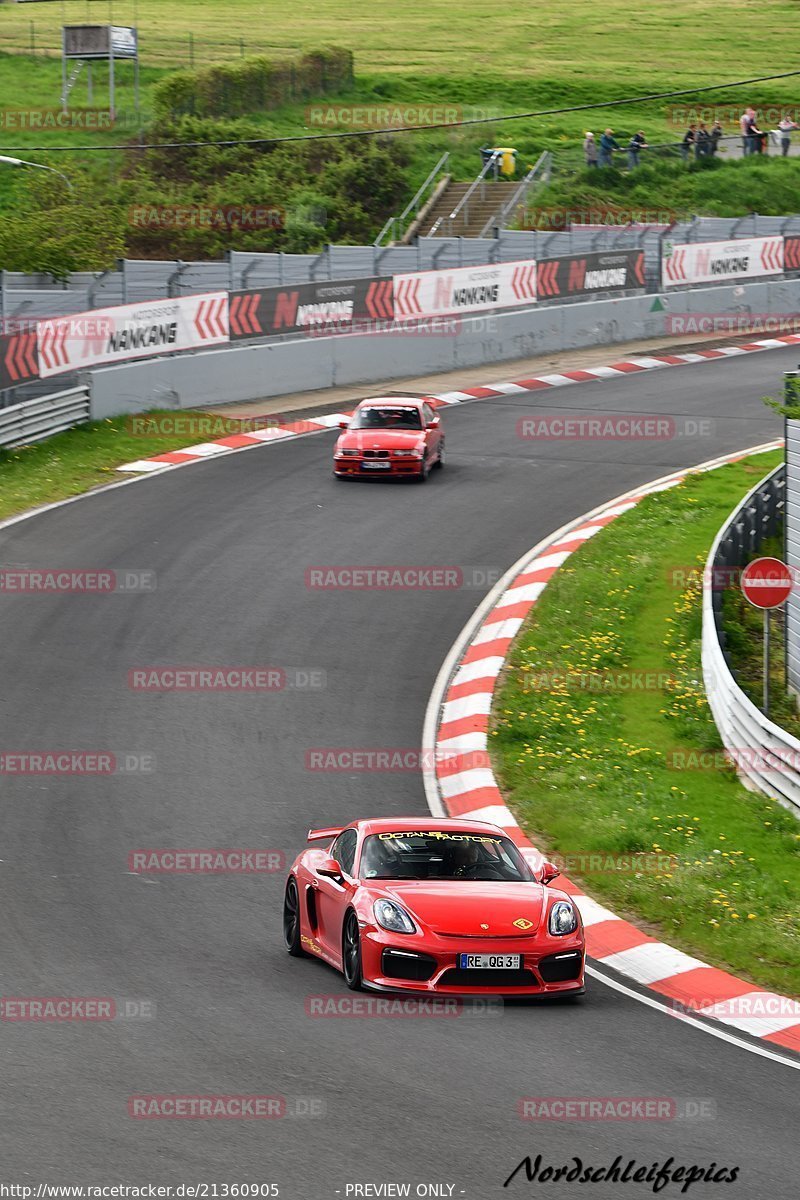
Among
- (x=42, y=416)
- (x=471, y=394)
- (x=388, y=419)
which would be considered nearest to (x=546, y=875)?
(x=388, y=419)

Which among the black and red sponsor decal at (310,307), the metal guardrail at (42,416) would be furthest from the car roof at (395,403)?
the black and red sponsor decal at (310,307)

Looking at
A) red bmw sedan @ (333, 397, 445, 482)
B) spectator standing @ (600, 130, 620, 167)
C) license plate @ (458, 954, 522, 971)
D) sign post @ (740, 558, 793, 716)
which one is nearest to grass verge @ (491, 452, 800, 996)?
sign post @ (740, 558, 793, 716)

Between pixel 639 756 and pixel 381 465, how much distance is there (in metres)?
11.4

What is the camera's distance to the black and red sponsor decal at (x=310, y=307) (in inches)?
1309

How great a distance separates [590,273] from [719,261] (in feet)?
16.5

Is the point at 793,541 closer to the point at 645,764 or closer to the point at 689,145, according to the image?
the point at 645,764

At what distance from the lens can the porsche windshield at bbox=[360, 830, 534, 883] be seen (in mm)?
11531

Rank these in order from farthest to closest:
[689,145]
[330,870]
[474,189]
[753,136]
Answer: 1. [689,145]
2. [753,136]
3. [474,189]
4. [330,870]

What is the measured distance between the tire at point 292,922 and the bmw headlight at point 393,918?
118 cm

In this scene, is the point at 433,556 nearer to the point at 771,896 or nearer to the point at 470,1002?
the point at 771,896

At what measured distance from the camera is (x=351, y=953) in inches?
432

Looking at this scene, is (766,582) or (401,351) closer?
(766,582)

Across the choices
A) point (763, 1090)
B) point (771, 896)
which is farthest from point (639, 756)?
point (763, 1090)

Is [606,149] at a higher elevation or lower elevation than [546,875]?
higher
